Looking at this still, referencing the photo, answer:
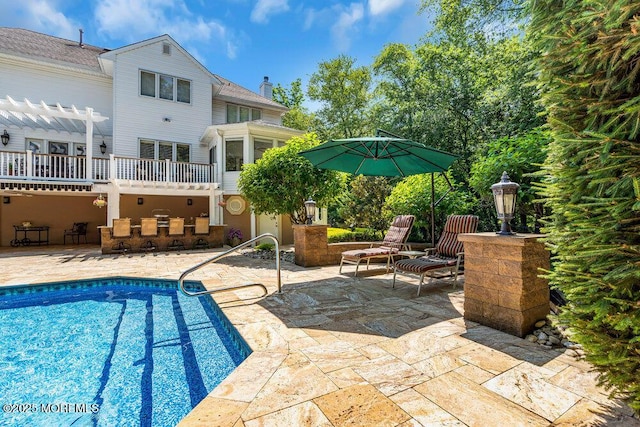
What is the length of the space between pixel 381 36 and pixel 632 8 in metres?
18.8

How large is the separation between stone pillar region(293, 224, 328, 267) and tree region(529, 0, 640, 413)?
5.98 metres

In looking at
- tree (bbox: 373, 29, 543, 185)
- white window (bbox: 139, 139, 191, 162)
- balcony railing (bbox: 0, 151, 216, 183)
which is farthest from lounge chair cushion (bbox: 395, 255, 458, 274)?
white window (bbox: 139, 139, 191, 162)

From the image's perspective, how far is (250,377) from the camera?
2.48m

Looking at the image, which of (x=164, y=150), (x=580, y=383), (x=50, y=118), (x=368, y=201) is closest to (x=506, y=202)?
(x=580, y=383)

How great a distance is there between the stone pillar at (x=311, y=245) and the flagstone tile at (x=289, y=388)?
511 centimetres

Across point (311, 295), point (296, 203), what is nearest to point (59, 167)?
point (296, 203)

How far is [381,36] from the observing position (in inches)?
706

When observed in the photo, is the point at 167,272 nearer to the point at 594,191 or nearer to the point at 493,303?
the point at 493,303

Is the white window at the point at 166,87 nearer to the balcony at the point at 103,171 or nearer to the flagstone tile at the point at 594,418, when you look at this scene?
the balcony at the point at 103,171

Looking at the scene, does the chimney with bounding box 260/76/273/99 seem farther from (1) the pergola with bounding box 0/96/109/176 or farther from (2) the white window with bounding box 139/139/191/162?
(1) the pergola with bounding box 0/96/109/176

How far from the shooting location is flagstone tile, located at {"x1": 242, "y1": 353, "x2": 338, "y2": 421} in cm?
209

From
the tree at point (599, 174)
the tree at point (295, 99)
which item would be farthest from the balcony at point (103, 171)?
the tree at point (295, 99)

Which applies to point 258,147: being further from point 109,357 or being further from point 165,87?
point 109,357

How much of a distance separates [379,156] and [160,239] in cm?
900
